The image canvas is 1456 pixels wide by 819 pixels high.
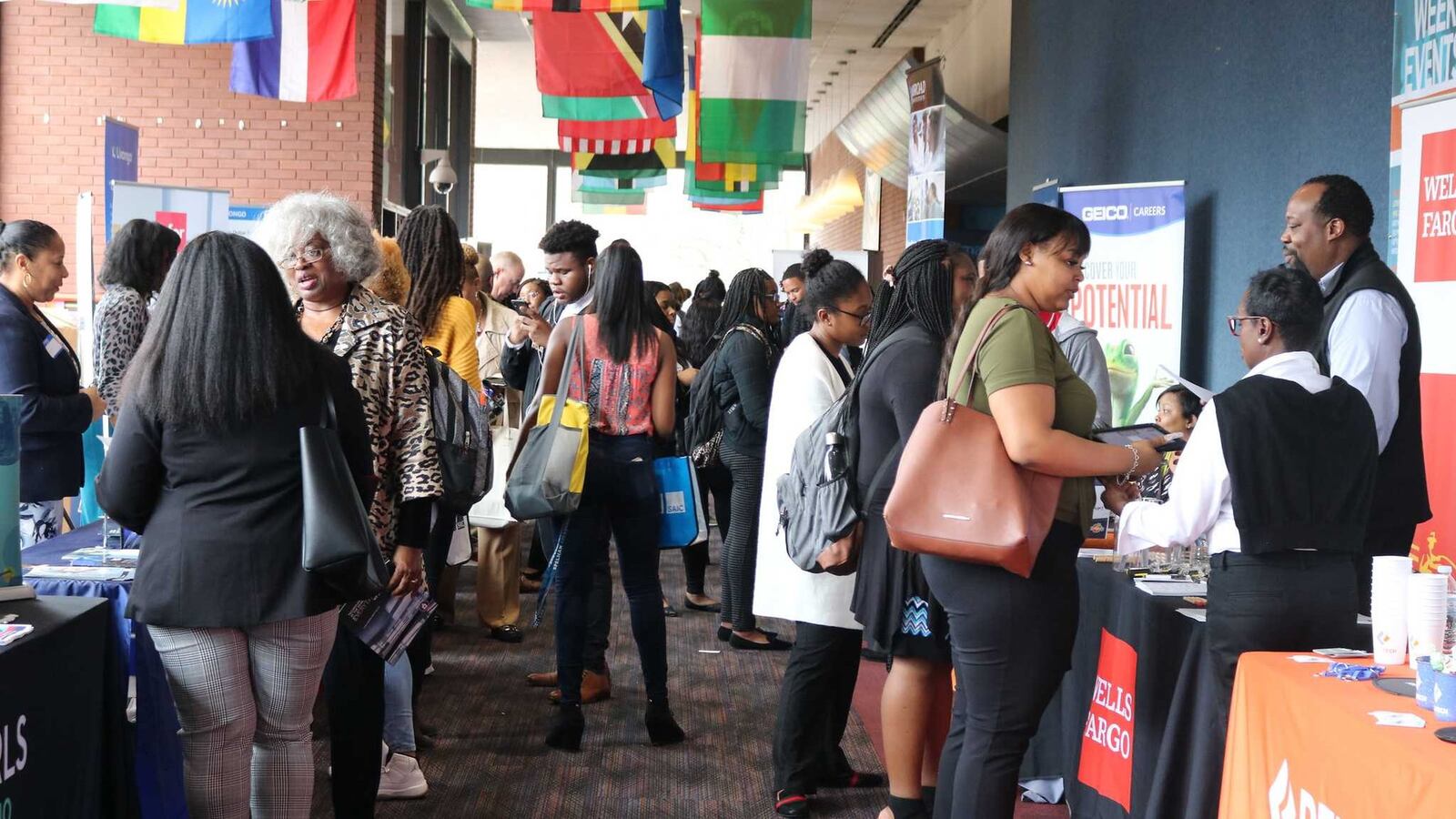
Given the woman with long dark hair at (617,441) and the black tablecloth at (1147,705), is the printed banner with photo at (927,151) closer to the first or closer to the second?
the woman with long dark hair at (617,441)

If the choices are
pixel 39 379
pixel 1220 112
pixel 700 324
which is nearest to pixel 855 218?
pixel 700 324

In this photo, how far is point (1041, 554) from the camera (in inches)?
97.3

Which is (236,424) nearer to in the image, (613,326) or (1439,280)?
(613,326)

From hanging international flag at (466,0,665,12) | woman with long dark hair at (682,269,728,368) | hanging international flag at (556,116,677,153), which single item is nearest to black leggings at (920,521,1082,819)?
hanging international flag at (466,0,665,12)

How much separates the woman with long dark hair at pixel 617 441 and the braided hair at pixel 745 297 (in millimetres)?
1262

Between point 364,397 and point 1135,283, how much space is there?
4.90 meters

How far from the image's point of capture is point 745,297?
5.34 m

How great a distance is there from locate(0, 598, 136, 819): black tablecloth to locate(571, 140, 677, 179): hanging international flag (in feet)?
38.4

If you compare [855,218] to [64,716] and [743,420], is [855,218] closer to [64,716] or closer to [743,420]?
[743,420]

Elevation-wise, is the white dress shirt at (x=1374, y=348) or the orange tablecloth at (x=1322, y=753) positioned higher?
the white dress shirt at (x=1374, y=348)

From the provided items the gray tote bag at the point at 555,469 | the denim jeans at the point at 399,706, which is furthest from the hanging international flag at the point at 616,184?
the denim jeans at the point at 399,706

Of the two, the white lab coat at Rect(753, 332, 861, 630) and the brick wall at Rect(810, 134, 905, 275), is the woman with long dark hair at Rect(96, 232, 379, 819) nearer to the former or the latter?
the white lab coat at Rect(753, 332, 861, 630)

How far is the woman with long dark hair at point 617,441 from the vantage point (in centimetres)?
396

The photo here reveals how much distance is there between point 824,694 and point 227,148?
7.99m
